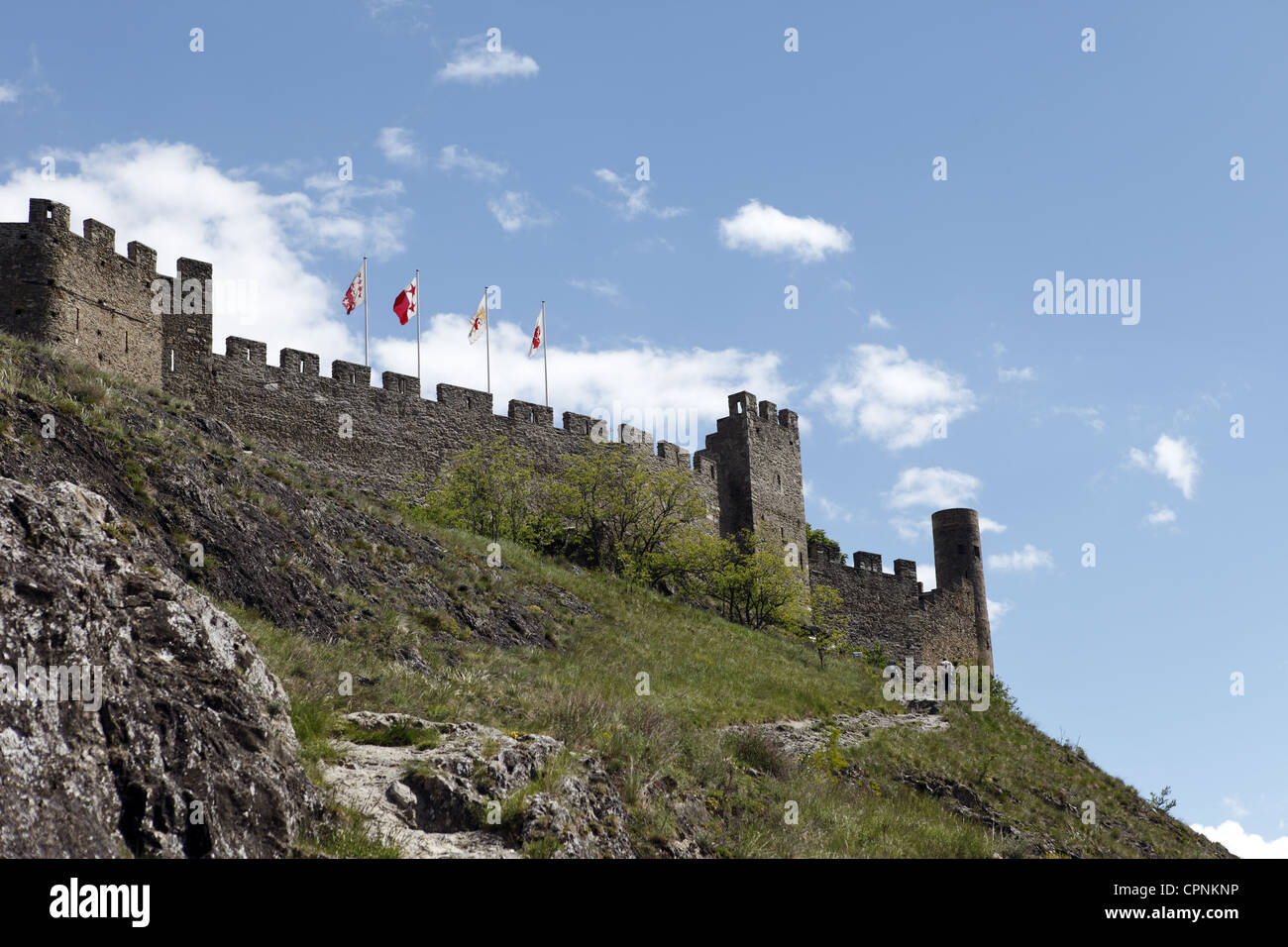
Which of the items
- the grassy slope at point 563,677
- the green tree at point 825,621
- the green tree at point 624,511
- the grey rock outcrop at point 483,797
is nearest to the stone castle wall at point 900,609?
the green tree at point 825,621

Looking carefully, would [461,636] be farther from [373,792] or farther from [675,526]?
[675,526]

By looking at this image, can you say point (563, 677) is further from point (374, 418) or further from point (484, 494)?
point (374, 418)

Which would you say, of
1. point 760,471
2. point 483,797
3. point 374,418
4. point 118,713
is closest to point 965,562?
point 760,471

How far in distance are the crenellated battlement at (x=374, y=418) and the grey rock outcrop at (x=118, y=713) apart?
21073 mm

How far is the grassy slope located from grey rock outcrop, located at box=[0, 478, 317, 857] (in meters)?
0.94

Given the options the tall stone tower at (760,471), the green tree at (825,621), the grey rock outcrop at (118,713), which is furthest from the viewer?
the tall stone tower at (760,471)

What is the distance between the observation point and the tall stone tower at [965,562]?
184 feet

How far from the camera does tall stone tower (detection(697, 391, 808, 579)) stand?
49125mm

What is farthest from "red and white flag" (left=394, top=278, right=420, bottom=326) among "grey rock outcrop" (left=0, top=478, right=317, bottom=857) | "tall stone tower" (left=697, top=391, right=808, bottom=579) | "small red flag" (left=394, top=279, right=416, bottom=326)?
"grey rock outcrop" (left=0, top=478, right=317, bottom=857)

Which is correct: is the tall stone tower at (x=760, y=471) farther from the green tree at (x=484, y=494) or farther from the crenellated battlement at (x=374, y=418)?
the green tree at (x=484, y=494)

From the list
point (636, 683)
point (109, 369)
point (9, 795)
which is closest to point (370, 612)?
point (636, 683)

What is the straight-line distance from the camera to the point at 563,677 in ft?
64.9

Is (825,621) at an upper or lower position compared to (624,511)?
lower

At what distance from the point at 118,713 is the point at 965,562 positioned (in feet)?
172
